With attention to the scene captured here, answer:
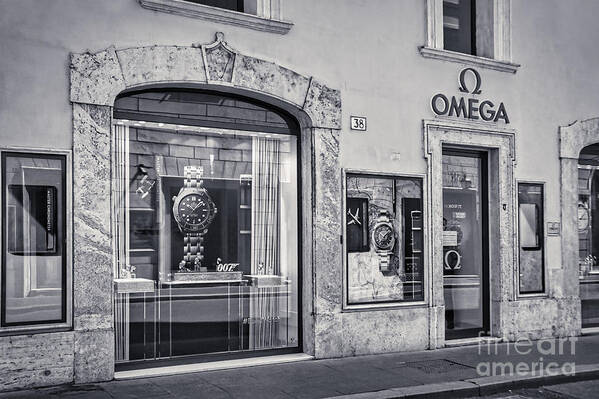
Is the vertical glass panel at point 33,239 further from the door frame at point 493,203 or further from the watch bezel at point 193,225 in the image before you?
the door frame at point 493,203

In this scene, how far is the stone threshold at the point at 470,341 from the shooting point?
10.0 metres

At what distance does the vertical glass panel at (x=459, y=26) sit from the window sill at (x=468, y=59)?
0.36m

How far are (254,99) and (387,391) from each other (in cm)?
400

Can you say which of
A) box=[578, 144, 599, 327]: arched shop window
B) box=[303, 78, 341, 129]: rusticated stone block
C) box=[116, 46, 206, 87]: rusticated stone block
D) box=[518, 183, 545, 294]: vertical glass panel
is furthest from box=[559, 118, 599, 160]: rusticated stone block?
box=[116, 46, 206, 87]: rusticated stone block

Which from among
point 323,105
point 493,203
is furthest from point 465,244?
point 323,105

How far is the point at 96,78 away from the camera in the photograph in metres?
7.50

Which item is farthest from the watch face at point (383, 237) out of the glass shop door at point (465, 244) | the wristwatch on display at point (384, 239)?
the glass shop door at point (465, 244)

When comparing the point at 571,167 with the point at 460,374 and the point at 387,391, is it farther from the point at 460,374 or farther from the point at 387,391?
the point at 387,391

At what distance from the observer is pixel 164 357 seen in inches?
323

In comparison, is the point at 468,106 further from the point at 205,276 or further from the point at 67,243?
the point at 67,243

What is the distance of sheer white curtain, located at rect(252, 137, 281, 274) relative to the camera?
29.8 ft

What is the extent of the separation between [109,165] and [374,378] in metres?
3.78

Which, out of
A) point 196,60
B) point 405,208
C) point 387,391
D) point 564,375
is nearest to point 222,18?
point 196,60

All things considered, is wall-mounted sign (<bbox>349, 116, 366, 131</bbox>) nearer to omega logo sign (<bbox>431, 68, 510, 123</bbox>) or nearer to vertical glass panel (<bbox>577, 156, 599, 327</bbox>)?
omega logo sign (<bbox>431, 68, 510, 123</bbox>)
